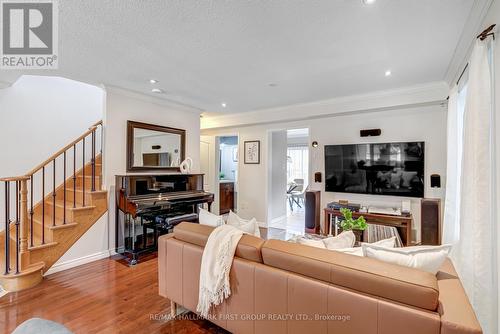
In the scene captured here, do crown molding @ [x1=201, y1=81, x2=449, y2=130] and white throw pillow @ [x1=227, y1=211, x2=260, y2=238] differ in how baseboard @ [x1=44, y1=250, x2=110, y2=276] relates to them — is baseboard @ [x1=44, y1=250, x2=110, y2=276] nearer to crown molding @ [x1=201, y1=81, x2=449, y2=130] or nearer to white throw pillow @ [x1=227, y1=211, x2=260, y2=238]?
white throw pillow @ [x1=227, y1=211, x2=260, y2=238]

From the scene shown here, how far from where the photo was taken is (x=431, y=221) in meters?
3.17

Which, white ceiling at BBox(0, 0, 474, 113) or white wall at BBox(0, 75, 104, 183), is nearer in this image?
white ceiling at BBox(0, 0, 474, 113)

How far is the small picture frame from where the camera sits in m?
5.18

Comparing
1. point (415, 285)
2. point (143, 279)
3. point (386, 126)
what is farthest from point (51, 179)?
point (386, 126)

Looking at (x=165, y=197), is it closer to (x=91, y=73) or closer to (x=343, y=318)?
(x=91, y=73)

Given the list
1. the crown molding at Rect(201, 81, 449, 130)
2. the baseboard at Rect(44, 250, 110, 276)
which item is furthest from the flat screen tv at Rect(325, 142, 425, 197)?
the baseboard at Rect(44, 250, 110, 276)

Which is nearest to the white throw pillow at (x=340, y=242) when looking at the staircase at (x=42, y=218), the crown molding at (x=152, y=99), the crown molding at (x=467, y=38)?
the crown molding at (x=467, y=38)

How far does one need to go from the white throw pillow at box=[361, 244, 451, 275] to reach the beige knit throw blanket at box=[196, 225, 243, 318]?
2.87 feet

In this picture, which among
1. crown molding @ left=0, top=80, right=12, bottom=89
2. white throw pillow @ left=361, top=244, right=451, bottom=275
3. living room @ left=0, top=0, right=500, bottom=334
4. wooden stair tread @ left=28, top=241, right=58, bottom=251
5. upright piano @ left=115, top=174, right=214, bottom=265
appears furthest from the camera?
upright piano @ left=115, top=174, right=214, bottom=265

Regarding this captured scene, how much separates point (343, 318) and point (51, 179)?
170 inches

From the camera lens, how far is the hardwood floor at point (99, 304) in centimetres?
191

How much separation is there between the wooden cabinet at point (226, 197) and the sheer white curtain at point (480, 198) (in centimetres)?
486

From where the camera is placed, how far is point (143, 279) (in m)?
2.70

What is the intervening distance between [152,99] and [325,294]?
3764 millimetres
